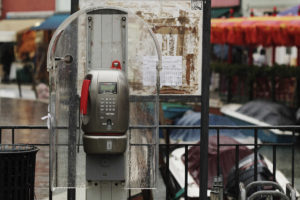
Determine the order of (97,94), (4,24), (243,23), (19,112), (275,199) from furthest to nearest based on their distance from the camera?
(4,24), (19,112), (243,23), (275,199), (97,94)

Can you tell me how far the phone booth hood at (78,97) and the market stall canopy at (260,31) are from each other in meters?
10.2

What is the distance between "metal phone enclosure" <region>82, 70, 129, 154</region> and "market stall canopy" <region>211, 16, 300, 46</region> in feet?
35.6

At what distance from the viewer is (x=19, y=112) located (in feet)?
70.3

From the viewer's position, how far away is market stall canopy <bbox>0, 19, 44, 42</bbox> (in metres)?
34.1

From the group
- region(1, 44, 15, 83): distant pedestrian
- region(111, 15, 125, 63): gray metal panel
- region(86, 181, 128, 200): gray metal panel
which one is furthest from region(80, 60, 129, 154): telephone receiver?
region(1, 44, 15, 83): distant pedestrian

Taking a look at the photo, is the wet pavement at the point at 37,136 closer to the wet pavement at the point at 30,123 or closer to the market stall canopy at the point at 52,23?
A: the wet pavement at the point at 30,123

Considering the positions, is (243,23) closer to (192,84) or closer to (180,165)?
(180,165)

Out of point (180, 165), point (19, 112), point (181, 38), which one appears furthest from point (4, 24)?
point (181, 38)

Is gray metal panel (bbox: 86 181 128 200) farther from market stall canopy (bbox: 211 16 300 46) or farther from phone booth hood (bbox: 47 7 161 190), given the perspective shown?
market stall canopy (bbox: 211 16 300 46)

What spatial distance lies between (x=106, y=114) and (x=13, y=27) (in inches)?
1257

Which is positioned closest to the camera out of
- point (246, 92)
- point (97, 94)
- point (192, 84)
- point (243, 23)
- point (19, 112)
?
point (97, 94)

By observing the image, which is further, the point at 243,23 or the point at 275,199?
the point at 243,23

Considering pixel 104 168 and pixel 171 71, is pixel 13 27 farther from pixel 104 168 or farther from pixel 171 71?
pixel 104 168

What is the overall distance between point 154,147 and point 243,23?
1246 cm
